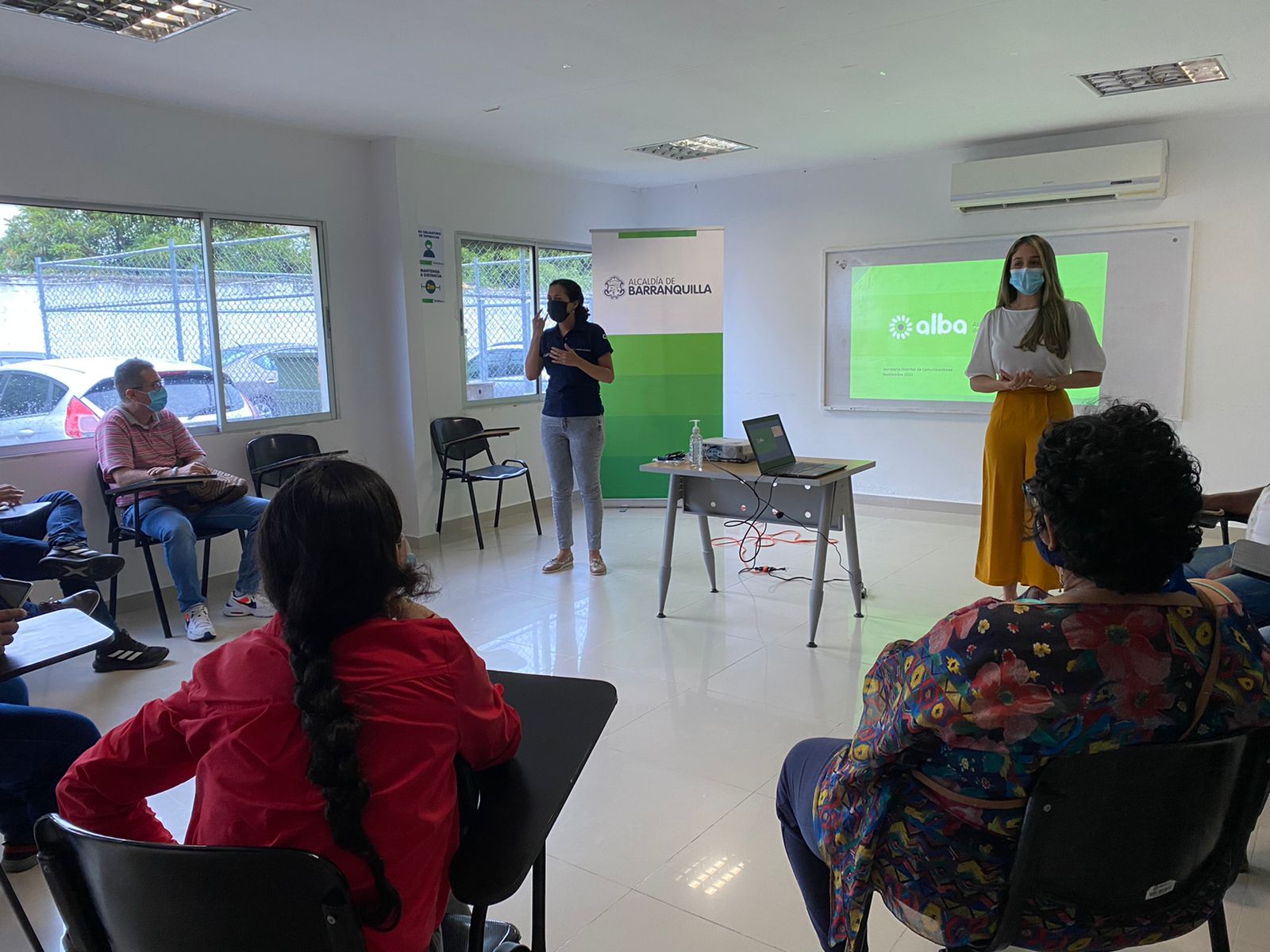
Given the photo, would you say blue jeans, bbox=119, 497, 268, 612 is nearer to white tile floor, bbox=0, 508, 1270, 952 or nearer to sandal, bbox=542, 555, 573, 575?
white tile floor, bbox=0, 508, 1270, 952

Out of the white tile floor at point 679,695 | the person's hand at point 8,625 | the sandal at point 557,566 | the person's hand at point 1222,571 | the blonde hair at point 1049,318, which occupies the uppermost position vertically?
the blonde hair at point 1049,318

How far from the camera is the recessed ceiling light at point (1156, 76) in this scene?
424cm

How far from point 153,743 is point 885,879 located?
3.37 ft

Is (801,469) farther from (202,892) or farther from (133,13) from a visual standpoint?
(133,13)

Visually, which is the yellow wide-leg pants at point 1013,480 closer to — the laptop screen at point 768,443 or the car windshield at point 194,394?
the laptop screen at point 768,443

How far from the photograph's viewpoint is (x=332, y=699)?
1051 mm

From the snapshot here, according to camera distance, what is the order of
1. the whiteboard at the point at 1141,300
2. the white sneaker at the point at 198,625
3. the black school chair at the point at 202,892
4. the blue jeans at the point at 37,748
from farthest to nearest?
1. the whiteboard at the point at 1141,300
2. the white sneaker at the point at 198,625
3. the blue jeans at the point at 37,748
4. the black school chair at the point at 202,892

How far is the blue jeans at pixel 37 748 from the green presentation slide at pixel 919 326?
5644mm

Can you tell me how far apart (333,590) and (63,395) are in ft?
13.1

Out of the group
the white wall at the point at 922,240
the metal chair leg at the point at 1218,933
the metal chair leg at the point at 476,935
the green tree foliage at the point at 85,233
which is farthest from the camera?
the white wall at the point at 922,240

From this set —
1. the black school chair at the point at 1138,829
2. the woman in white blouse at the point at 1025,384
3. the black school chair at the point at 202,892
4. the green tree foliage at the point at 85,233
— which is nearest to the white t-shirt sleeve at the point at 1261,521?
the woman in white blouse at the point at 1025,384

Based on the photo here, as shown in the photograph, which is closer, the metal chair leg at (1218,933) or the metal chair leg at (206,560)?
the metal chair leg at (1218,933)

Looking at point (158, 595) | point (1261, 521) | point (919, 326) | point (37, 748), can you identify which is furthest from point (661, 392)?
point (37, 748)

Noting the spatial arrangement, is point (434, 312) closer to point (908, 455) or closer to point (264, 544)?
point (908, 455)
